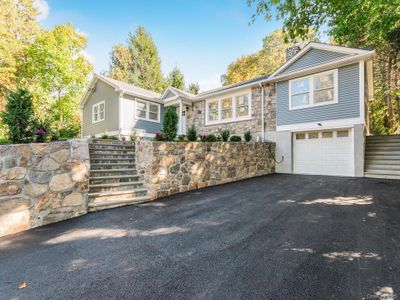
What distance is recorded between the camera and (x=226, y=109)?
12.3 meters

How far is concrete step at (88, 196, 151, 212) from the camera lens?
432cm

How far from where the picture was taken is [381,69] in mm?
15555

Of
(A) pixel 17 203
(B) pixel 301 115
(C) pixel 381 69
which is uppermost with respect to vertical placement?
(C) pixel 381 69

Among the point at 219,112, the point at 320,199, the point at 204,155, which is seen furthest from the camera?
the point at 219,112

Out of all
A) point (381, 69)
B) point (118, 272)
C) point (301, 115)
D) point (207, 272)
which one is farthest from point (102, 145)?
point (381, 69)

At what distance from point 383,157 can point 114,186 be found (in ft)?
35.0

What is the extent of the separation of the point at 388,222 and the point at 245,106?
8.99 metres

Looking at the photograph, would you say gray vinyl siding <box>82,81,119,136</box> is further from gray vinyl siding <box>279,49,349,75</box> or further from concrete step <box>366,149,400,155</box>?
concrete step <box>366,149,400,155</box>

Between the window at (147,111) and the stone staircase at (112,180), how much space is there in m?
7.42

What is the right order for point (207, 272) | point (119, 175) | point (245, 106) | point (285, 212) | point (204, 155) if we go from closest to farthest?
point (207, 272) < point (285, 212) < point (119, 175) < point (204, 155) < point (245, 106)

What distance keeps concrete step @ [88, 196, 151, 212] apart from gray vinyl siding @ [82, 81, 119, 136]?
366 inches

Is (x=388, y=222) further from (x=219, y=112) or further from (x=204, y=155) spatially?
(x=219, y=112)

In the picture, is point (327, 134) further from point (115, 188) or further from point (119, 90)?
point (119, 90)

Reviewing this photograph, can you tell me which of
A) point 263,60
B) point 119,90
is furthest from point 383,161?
point 263,60
